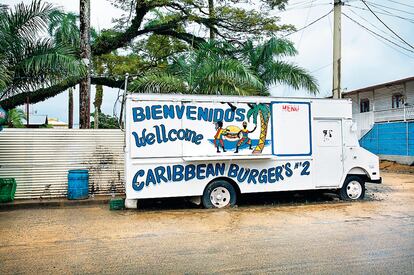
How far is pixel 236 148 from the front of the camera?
34.9ft

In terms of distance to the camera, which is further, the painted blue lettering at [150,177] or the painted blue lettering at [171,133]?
the painted blue lettering at [171,133]

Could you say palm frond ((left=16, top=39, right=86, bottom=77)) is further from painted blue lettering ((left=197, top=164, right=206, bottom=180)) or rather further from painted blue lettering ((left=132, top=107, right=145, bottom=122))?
painted blue lettering ((left=197, top=164, right=206, bottom=180))

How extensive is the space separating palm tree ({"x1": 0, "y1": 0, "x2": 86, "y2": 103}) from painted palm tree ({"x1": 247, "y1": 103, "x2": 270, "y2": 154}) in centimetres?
553

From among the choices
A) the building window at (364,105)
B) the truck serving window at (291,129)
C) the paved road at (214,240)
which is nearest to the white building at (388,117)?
the building window at (364,105)

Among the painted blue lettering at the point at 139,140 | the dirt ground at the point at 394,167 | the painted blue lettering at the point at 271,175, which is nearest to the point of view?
the painted blue lettering at the point at 139,140

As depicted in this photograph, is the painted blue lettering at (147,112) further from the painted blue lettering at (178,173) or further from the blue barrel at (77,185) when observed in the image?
the blue barrel at (77,185)

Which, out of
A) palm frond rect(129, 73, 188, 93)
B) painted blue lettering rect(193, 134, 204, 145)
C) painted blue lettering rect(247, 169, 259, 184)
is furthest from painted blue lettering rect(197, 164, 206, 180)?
palm frond rect(129, 73, 188, 93)

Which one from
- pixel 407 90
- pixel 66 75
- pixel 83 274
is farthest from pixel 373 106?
pixel 83 274

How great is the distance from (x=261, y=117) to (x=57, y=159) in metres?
6.15

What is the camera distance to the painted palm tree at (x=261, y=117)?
10844 mm

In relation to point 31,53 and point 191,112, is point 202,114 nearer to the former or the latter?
point 191,112

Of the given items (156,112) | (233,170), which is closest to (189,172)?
(233,170)

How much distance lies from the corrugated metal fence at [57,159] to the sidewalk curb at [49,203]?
2.22 feet

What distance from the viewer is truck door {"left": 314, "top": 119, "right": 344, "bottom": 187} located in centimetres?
1145
